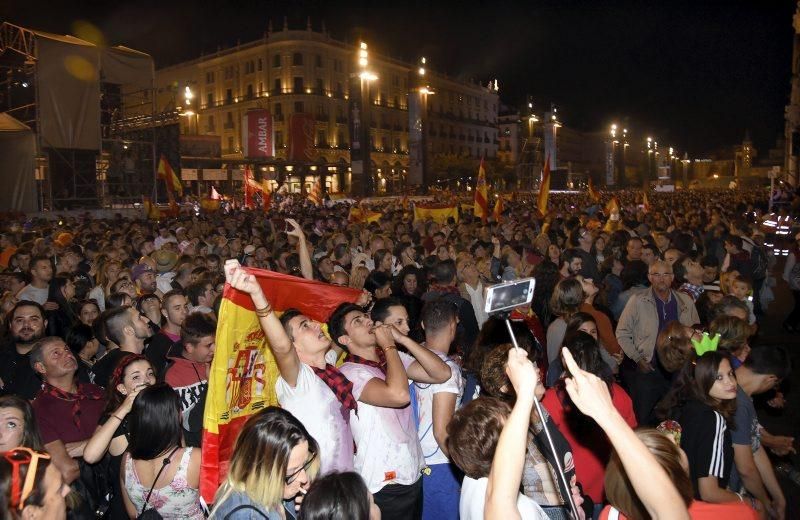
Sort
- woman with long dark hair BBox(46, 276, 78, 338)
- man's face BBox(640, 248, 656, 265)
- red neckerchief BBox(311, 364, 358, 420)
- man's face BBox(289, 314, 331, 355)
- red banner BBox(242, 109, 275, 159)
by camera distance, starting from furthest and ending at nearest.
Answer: red banner BBox(242, 109, 275, 159)
man's face BBox(640, 248, 656, 265)
woman with long dark hair BBox(46, 276, 78, 338)
man's face BBox(289, 314, 331, 355)
red neckerchief BBox(311, 364, 358, 420)

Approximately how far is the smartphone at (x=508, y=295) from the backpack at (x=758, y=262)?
8531 mm

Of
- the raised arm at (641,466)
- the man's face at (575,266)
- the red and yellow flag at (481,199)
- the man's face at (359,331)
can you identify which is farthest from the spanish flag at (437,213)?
the raised arm at (641,466)

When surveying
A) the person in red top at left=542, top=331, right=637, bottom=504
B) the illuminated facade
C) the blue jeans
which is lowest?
the blue jeans

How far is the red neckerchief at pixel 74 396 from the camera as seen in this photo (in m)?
3.90

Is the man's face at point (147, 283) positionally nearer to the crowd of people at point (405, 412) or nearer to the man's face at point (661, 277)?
the crowd of people at point (405, 412)

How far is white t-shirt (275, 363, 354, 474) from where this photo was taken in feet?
10.3

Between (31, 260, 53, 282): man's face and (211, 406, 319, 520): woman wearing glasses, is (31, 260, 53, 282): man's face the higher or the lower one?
the higher one

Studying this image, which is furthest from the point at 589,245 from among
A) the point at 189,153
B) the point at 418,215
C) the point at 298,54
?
the point at 298,54

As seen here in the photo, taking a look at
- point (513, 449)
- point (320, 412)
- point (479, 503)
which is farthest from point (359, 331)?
point (513, 449)

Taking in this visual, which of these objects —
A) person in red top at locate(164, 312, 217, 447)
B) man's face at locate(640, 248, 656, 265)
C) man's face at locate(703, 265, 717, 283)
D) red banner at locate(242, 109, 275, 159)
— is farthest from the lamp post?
person in red top at locate(164, 312, 217, 447)

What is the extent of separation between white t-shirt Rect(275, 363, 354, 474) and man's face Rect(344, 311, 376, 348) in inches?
17.8

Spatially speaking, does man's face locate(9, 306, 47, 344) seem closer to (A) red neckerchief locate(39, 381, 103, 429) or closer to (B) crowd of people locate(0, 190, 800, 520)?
(B) crowd of people locate(0, 190, 800, 520)

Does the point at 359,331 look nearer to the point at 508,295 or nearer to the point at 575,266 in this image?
the point at 508,295

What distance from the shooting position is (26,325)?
5051 mm
